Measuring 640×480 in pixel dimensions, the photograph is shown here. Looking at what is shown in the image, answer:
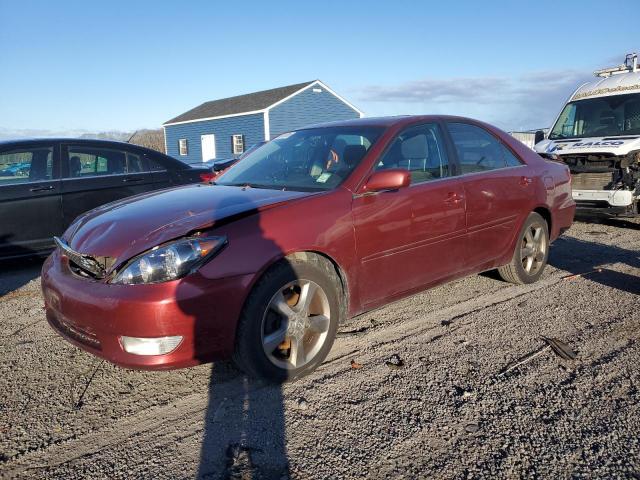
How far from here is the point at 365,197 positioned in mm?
3678

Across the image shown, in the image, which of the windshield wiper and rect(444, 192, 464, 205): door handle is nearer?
the windshield wiper

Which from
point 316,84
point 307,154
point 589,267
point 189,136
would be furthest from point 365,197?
point 189,136

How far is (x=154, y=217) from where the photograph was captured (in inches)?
131

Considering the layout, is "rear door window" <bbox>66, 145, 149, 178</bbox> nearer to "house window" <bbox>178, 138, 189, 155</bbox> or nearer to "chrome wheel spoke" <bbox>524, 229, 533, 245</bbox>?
"chrome wheel spoke" <bbox>524, 229, 533, 245</bbox>

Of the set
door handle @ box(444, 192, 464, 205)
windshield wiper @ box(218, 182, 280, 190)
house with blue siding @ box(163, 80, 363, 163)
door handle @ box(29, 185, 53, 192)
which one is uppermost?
house with blue siding @ box(163, 80, 363, 163)

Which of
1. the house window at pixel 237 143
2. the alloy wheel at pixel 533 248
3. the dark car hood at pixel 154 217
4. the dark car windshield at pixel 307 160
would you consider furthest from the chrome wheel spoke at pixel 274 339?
the house window at pixel 237 143

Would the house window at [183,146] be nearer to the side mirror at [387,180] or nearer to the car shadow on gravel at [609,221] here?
the car shadow on gravel at [609,221]

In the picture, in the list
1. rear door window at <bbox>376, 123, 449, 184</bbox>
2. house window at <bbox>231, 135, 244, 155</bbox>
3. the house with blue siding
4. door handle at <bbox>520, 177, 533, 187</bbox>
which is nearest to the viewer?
rear door window at <bbox>376, 123, 449, 184</bbox>

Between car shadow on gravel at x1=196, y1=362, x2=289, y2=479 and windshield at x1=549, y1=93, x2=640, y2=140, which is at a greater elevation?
windshield at x1=549, y1=93, x2=640, y2=140

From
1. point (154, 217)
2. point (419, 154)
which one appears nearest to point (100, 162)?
point (154, 217)

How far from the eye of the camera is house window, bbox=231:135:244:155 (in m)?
31.8

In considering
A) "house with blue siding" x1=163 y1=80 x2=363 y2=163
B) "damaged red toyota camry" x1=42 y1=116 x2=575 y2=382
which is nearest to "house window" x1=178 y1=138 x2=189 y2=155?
"house with blue siding" x1=163 y1=80 x2=363 y2=163

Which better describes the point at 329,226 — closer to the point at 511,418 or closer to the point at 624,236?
the point at 511,418

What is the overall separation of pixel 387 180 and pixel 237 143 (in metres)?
29.5
